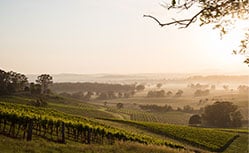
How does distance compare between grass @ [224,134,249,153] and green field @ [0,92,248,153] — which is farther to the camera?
grass @ [224,134,249,153]

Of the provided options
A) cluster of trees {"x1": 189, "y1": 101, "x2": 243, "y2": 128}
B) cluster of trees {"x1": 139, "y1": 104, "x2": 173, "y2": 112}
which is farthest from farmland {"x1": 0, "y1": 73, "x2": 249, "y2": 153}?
cluster of trees {"x1": 139, "y1": 104, "x2": 173, "y2": 112}

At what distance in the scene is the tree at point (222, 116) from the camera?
403 ft

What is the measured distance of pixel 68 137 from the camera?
39594mm

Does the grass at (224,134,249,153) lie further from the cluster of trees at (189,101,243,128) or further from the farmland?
the cluster of trees at (189,101,243,128)

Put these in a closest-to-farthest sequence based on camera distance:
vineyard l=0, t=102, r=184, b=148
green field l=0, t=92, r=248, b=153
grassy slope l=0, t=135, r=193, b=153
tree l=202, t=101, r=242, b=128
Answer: grassy slope l=0, t=135, r=193, b=153 < green field l=0, t=92, r=248, b=153 < vineyard l=0, t=102, r=184, b=148 < tree l=202, t=101, r=242, b=128

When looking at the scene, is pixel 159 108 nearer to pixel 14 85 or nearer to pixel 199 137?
pixel 14 85

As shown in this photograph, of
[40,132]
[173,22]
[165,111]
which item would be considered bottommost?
[165,111]

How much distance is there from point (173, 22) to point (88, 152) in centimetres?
1594

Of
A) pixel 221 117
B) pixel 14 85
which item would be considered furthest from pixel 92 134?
pixel 14 85

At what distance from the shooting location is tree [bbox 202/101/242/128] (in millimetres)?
122688

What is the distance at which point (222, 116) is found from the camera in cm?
12481

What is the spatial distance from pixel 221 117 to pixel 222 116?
486 millimetres

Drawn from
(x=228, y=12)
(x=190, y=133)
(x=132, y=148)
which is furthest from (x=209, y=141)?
(x=228, y=12)

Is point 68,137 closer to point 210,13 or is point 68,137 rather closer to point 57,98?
point 210,13
